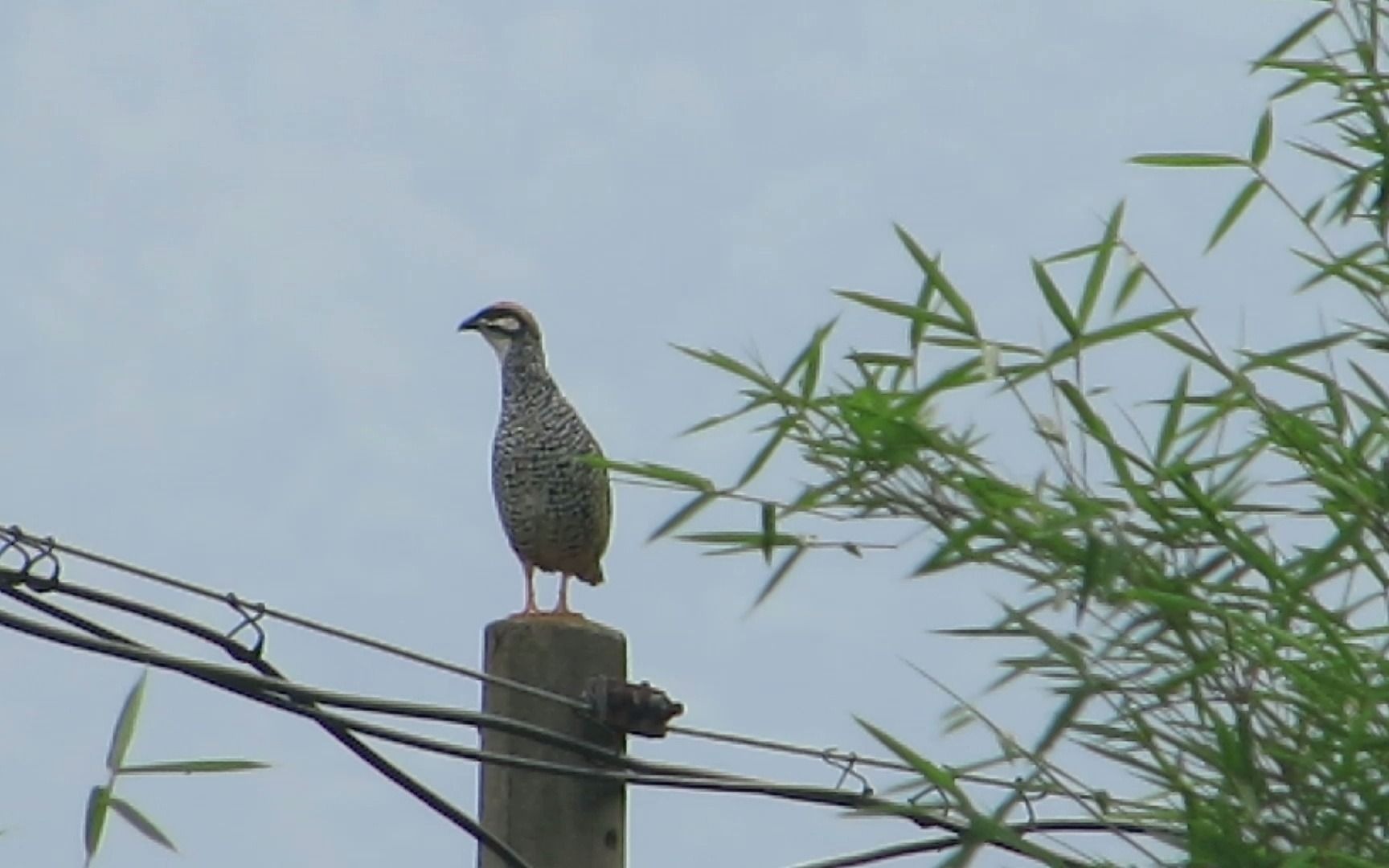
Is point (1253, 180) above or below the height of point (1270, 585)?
above

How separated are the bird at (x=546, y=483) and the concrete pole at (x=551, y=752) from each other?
405cm

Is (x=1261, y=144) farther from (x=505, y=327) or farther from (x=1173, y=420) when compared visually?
(x=505, y=327)

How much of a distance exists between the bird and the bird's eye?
0.44 feet

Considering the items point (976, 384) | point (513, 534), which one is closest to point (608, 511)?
point (513, 534)

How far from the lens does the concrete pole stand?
15.0 feet

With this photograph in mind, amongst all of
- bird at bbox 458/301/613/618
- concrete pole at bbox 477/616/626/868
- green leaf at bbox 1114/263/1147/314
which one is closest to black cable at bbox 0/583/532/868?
concrete pole at bbox 477/616/626/868

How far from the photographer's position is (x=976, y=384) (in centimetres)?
431

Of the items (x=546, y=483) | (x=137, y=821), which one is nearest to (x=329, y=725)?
(x=137, y=821)

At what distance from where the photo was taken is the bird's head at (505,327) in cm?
950

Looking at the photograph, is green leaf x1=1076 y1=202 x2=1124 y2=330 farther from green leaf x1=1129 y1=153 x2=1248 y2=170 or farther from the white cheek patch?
the white cheek patch

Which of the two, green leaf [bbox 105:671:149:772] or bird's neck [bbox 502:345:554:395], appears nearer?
green leaf [bbox 105:671:149:772]

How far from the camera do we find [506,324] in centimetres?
958

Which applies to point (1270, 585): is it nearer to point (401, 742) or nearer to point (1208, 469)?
point (1208, 469)

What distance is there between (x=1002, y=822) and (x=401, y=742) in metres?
0.98
